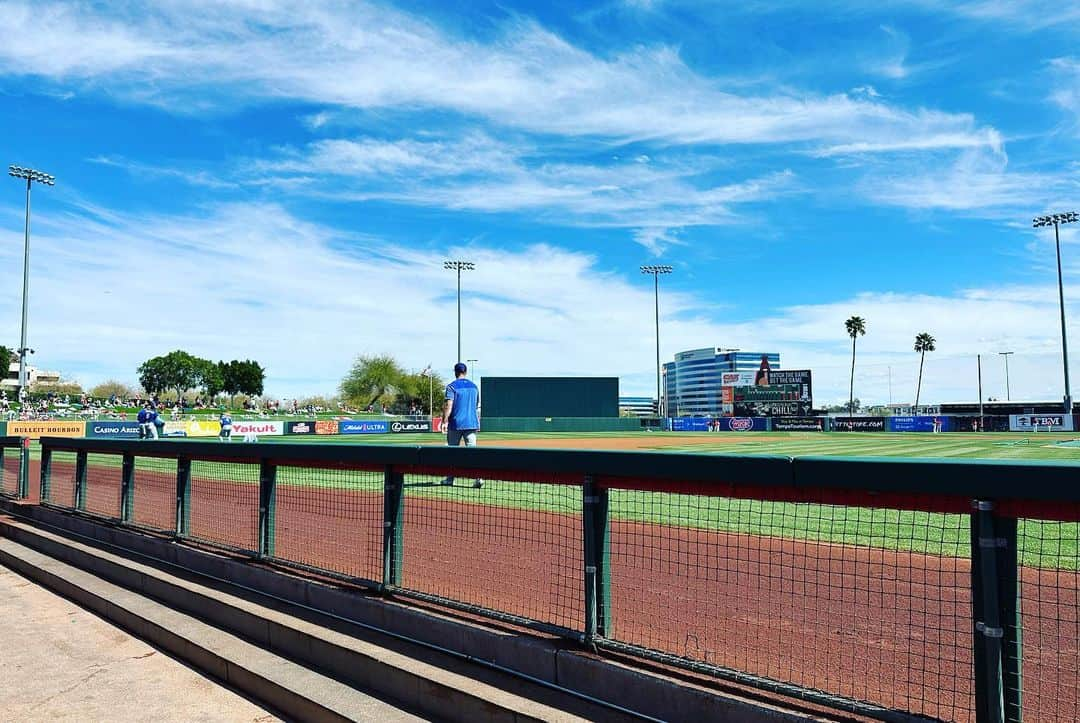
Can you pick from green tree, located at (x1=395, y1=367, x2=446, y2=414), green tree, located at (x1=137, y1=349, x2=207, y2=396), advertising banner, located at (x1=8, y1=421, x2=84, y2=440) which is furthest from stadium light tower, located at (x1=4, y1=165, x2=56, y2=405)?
green tree, located at (x1=137, y1=349, x2=207, y2=396)

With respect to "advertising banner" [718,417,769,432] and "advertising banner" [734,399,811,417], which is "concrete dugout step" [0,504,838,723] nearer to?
"advertising banner" [718,417,769,432]

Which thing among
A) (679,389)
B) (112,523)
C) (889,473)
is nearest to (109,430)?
(112,523)

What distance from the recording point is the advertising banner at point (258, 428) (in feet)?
143

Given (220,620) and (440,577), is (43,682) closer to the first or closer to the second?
(220,620)

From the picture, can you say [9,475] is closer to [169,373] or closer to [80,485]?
[80,485]

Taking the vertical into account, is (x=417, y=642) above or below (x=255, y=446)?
below

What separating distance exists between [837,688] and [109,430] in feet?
134

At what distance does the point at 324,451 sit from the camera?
5648mm

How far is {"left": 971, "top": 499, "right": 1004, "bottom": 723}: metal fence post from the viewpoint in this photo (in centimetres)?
270

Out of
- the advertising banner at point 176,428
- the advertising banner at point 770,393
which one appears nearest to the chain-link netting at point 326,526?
the advertising banner at point 176,428

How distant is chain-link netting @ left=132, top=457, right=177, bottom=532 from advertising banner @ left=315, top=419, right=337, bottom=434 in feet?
148

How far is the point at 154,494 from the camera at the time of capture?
31.6 ft

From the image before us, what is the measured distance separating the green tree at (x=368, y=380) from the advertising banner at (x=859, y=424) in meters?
69.9

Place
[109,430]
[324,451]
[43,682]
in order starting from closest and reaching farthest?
1. [43,682]
2. [324,451]
3. [109,430]
